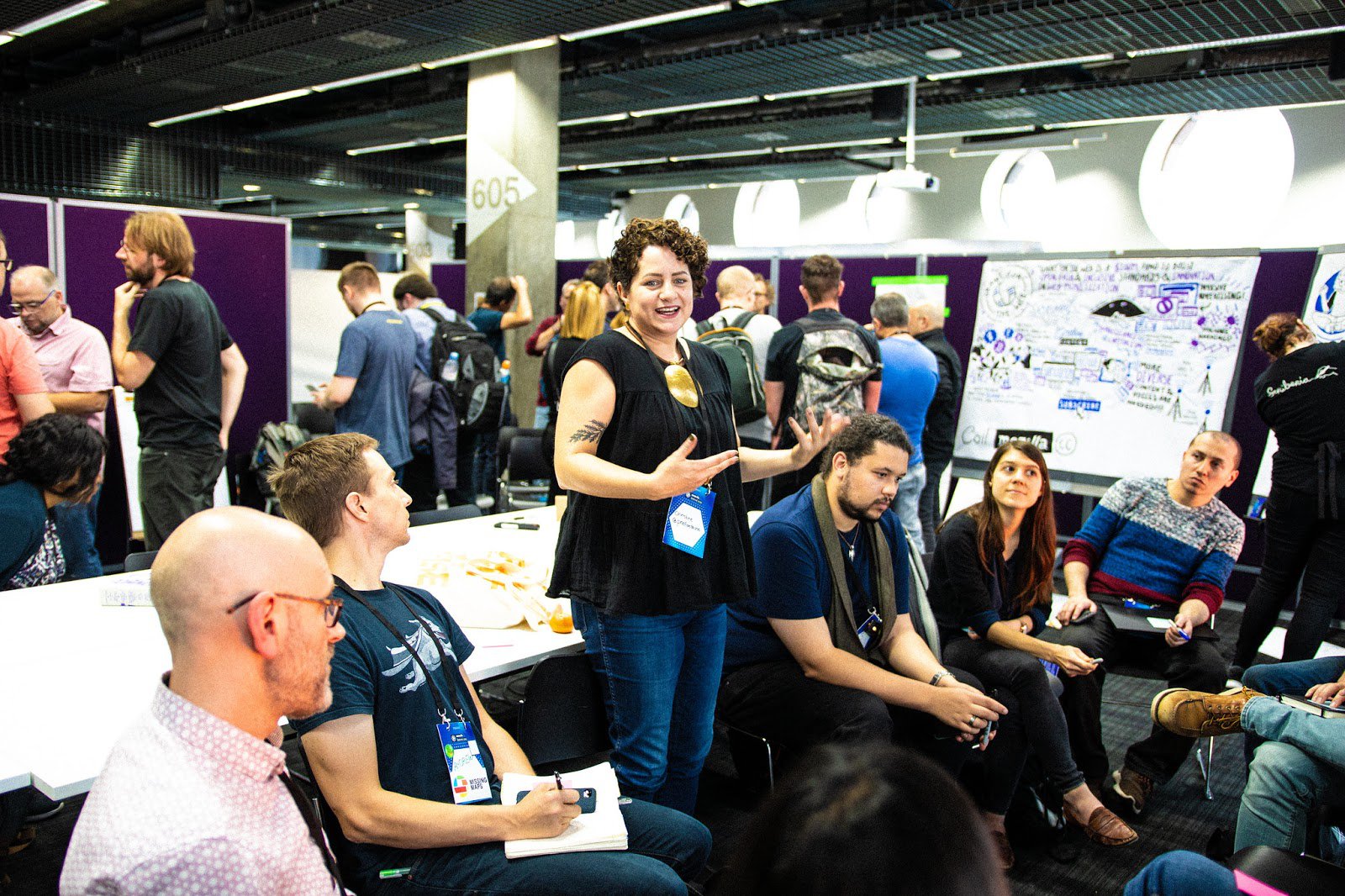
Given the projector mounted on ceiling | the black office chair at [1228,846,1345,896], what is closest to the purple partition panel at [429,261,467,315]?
the projector mounted on ceiling

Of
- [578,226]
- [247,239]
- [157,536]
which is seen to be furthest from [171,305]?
[578,226]

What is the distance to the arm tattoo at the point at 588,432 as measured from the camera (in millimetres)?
1956

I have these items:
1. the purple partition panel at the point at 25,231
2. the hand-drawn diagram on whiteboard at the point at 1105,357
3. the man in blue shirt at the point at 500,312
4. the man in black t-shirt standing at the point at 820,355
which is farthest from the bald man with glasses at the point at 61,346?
the hand-drawn diagram on whiteboard at the point at 1105,357

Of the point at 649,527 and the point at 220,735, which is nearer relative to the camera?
the point at 220,735

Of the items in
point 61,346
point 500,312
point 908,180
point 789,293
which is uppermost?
point 908,180

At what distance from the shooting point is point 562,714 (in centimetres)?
208

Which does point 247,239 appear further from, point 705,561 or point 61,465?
point 705,561

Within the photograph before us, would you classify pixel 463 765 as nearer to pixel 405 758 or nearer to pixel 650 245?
pixel 405 758

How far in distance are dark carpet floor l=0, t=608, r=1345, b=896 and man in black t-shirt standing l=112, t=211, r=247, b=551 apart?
1.04 meters

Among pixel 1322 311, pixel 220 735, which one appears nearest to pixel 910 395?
pixel 1322 311

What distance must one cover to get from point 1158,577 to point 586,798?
2469 millimetres

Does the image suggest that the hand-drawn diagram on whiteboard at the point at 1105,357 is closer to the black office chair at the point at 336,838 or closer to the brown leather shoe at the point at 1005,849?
the brown leather shoe at the point at 1005,849

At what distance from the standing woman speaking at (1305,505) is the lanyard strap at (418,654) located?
3391mm

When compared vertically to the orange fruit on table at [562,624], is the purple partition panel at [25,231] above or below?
above
